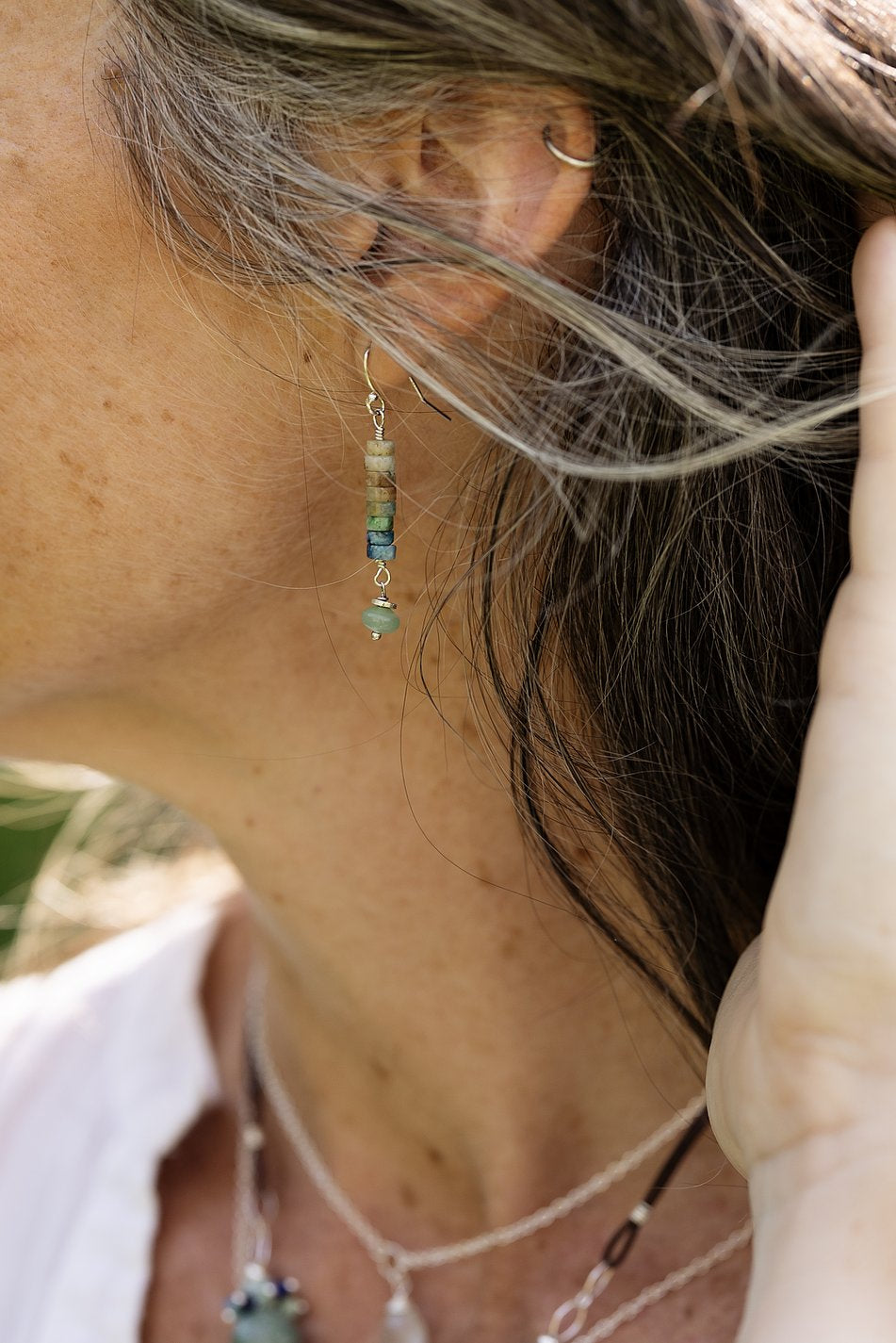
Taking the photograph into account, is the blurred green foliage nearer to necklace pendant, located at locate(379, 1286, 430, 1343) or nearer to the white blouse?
the white blouse

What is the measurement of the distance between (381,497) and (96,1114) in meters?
1.10

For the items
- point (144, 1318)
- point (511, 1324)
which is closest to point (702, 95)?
point (511, 1324)

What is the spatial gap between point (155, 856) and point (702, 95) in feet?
5.91

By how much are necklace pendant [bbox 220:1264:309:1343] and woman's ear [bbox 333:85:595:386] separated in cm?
109

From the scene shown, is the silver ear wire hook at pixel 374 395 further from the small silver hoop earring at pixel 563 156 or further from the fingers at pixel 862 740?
the fingers at pixel 862 740

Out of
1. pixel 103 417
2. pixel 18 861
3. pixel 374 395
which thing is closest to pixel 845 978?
pixel 374 395

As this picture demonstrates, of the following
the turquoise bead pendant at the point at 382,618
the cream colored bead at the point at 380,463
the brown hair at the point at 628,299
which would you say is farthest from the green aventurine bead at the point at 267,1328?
the cream colored bead at the point at 380,463

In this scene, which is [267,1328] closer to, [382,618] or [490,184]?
[382,618]

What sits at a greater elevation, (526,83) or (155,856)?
(526,83)

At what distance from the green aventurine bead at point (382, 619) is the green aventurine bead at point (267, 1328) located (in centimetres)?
86

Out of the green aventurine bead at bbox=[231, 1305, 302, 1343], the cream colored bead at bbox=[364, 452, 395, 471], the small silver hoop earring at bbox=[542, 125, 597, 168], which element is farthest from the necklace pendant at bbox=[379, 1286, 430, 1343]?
the small silver hoop earring at bbox=[542, 125, 597, 168]

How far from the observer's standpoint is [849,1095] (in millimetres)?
807

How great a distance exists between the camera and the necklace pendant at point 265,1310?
4.60 ft

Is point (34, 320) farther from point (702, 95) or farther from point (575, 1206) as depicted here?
point (575, 1206)
